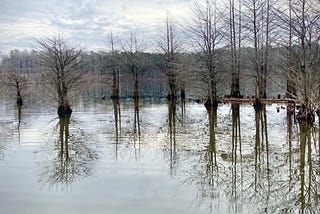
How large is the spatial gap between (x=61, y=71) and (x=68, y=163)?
48.4 ft

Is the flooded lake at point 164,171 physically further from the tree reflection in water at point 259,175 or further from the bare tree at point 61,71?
the bare tree at point 61,71

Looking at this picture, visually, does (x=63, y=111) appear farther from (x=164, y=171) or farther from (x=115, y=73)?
(x=115, y=73)

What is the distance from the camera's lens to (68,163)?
385 inches

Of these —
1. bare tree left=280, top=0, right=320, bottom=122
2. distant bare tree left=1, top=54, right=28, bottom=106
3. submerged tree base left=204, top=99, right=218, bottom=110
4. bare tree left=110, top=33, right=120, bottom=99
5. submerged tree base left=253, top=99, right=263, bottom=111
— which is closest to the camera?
bare tree left=280, top=0, right=320, bottom=122

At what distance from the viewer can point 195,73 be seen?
27359mm

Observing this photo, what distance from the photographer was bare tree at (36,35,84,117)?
2312 cm

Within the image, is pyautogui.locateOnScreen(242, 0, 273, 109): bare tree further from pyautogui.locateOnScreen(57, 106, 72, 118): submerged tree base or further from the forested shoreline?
pyautogui.locateOnScreen(57, 106, 72, 118): submerged tree base

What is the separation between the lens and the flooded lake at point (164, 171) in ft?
20.9

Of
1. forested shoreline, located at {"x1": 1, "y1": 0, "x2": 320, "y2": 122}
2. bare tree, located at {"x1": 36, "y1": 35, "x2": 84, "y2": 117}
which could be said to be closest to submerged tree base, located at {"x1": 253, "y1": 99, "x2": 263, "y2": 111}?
forested shoreline, located at {"x1": 1, "y1": 0, "x2": 320, "y2": 122}

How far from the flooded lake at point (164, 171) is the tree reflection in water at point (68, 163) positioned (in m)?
0.02

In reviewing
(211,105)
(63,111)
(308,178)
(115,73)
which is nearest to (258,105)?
(211,105)

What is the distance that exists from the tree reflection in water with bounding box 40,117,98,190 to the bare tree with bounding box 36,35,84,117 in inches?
374

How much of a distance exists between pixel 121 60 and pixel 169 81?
34.3 feet

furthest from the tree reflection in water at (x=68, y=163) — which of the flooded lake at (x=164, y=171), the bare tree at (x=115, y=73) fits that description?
the bare tree at (x=115, y=73)
